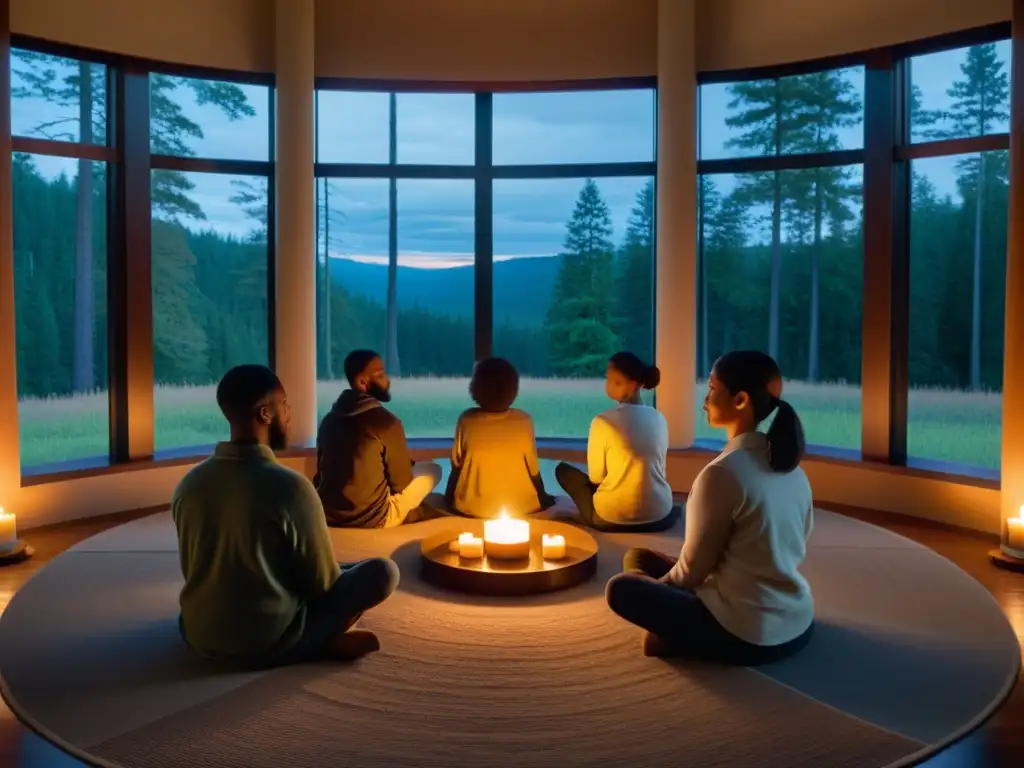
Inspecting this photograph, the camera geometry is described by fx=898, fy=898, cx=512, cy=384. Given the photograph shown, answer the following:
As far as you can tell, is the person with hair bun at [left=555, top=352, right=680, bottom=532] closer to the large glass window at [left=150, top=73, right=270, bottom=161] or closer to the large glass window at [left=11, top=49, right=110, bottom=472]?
the large glass window at [left=11, top=49, right=110, bottom=472]

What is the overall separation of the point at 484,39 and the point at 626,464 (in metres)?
3.26

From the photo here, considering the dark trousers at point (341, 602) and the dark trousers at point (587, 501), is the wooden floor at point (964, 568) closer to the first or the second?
the dark trousers at point (341, 602)

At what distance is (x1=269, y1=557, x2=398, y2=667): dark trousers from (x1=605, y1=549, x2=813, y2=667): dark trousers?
0.71m

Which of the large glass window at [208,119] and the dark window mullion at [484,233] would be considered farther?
the dark window mullion at [484,233]

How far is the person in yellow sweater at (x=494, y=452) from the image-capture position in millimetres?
4195

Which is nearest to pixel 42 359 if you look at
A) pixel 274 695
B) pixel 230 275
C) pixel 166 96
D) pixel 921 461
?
pixel 230 275

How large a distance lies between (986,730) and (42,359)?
5.10 metres

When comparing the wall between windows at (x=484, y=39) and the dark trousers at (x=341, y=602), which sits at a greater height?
the wall between windows at (x=484, y=39)

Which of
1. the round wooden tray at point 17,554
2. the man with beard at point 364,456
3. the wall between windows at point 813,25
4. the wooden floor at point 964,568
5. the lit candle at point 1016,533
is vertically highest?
the wall between windows at point 813,25

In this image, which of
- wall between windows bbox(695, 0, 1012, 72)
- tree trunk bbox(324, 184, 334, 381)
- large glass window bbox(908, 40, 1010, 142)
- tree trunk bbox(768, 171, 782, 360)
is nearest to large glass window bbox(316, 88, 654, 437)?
tree trunk bbox(324, 184, 334, 381)

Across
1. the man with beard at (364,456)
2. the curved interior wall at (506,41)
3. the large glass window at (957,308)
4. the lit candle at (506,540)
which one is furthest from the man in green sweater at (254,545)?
the large glass window at (957,308)

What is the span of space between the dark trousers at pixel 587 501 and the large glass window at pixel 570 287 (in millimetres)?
1975

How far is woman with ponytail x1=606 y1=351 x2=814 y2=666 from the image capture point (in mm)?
2568

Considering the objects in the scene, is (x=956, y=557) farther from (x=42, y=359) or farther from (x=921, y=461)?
(x=42, y=359)
